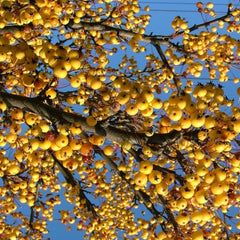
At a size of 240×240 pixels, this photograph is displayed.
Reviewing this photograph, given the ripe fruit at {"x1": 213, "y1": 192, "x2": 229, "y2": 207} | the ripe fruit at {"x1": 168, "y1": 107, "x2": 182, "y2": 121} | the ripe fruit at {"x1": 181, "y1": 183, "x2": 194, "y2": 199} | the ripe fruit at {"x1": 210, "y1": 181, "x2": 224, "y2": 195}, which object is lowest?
the ripe fruit at {"x1": 213, "y1": 192, "x2": 229, "y2": 207}

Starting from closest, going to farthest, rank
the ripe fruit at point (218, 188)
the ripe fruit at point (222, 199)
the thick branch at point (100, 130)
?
the ripe fruit at point (218, 188) < the ripe fruit at point (222, 199) < the thick branch at point (100, 130)

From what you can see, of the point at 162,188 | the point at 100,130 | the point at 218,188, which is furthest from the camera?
the point at 100,130

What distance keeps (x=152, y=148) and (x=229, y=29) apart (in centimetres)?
501

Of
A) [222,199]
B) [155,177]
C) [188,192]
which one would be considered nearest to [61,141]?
[155,177]

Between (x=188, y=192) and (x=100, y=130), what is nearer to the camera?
(x=188, y=192)

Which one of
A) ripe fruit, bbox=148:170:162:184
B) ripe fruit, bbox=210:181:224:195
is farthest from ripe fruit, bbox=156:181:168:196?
ripe fruit, bbox=210:181:224:195

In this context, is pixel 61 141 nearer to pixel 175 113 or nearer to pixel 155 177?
pixel 155 177

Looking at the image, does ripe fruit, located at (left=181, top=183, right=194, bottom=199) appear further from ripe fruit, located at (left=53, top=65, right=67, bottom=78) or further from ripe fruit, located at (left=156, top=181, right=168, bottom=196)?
ripe fruit, located at (left=53, top=65, right=67, bottom=78)

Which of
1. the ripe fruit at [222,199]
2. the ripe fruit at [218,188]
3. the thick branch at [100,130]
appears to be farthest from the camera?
the thick branch at [100,130]

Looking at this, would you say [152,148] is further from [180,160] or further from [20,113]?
[20,113]

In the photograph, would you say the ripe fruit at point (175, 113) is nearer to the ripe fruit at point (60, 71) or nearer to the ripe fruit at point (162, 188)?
the ripe fruit at point (162, 188)

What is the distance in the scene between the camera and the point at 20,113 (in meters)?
2.79

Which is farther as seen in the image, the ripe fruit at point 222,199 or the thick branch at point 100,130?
the thick branch at point 100,130

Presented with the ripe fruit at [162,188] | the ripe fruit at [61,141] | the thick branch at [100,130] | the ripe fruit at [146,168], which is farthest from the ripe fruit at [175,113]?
the ripe fruit at [61,141]
